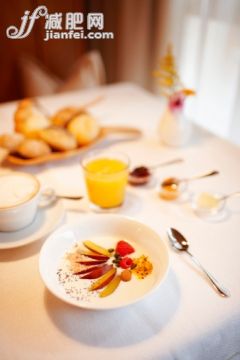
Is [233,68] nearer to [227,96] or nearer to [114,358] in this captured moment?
[227,96]

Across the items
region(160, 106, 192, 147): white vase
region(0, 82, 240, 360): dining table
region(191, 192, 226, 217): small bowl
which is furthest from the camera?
region(160, 106, 192, 147): white vase

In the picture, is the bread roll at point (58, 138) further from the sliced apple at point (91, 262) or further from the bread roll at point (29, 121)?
the sliced apple at point (91, 262)

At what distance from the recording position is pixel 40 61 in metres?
1.95

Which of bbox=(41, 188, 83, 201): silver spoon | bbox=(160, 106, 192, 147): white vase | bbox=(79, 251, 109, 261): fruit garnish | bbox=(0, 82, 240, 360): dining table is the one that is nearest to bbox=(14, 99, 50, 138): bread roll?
bbox=(0, 82, 240, 360): dining table

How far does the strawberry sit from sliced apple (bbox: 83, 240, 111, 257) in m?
0.02

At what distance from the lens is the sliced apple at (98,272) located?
1.92 feet

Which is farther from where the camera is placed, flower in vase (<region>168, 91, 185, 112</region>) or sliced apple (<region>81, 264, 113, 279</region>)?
flower in vase (<region>168, 91, 185, 112</region>)

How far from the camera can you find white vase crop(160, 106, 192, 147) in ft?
3.39

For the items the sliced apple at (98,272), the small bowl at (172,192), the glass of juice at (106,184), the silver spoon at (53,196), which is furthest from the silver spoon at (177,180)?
the sliced apple at (98,272)

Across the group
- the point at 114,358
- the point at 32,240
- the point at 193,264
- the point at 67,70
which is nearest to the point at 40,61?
the point at 67,70

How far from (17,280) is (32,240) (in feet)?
0.28

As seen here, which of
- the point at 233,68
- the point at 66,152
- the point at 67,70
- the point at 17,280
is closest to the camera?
the point at 17,280

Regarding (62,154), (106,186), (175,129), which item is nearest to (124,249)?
(106,186)

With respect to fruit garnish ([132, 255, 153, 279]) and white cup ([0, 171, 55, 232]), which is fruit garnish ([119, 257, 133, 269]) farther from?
white cup ([0, 171, 55, 232])
